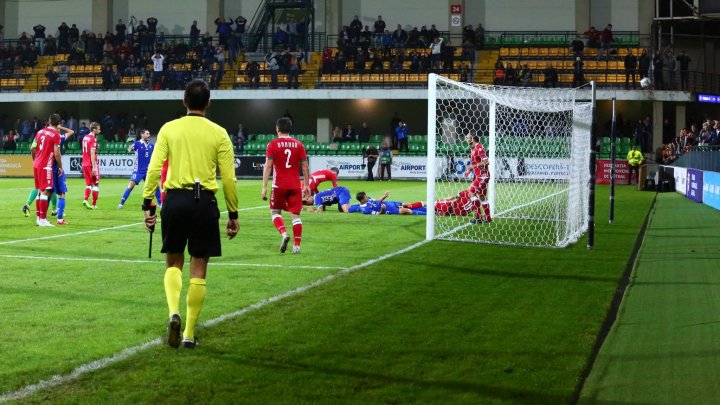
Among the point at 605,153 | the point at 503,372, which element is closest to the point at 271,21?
the point at 605,153

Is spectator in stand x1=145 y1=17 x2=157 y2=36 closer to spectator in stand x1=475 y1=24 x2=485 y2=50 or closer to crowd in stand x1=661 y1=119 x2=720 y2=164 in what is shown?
spectator in stand x1=475 y1=24 x2=485 y2=50

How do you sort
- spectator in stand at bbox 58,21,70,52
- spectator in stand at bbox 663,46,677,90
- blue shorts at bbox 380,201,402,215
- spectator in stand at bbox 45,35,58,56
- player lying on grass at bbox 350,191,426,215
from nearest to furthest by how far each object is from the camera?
player lying on grass at bbox 350,191,426,215, blue shorts at bbox 380,201,402,215, spectator in stand at bbox 663,46,677,90, spectator in stand at bbox 45,35,58,56, spectator in stand at bbox 58,21,70,52

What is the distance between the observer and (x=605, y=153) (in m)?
41.9

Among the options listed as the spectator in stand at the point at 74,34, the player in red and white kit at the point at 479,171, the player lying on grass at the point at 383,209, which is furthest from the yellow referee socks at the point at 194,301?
the spectator in stand at the point at 74,34

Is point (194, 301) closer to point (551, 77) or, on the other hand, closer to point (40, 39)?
point (551, 77)

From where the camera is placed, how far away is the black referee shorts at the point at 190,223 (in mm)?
7031

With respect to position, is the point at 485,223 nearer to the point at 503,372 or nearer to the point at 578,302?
the point at 578,302

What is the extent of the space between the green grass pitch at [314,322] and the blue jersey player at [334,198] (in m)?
6.11

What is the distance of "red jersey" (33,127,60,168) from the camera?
17.3 metres

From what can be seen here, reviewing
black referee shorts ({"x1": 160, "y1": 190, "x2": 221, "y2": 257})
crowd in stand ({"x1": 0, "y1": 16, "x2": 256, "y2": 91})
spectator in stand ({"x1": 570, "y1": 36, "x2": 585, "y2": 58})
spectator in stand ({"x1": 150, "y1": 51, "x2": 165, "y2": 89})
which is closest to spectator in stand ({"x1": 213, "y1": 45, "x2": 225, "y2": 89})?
crowd in stand ({"x1": 0, "y1": 16, "x2": 256, "y2": 91})

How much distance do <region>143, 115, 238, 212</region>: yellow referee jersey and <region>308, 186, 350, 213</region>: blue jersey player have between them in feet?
45.7

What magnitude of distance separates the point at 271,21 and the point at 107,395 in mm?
48161

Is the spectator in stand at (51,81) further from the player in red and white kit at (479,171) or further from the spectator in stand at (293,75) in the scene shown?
the player in red and white kit at (479,171)

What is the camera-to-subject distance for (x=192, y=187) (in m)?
7.07
